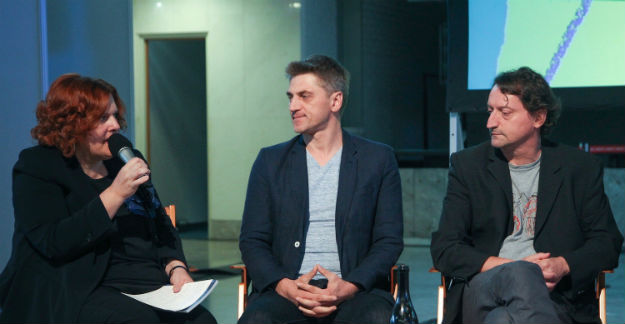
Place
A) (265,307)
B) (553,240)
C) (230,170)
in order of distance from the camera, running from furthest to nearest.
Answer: (230,170), (553,240), (265,307)

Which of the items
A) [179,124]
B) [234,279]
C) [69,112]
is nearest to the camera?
[69,112]

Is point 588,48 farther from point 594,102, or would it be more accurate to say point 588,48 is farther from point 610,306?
point 610,306

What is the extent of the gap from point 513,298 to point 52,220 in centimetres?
158

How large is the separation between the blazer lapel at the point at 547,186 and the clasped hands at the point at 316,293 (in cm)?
78

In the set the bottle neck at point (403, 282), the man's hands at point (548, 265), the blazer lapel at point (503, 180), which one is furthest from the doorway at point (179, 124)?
the bottle neck at point (403, 282)

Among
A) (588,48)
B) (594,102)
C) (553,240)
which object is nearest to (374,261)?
(553,240)

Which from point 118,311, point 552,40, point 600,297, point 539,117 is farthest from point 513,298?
point 552,40

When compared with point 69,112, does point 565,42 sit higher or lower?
higher

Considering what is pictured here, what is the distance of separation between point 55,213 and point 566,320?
1.78m

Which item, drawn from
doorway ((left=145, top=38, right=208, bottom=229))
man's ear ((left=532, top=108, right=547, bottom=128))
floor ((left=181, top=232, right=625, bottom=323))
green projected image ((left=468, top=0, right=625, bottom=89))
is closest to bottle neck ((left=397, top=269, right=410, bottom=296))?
man's ear ((left=532, top=108, right=547, bottom=128))

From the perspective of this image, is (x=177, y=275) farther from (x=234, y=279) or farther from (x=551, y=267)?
(x=234, y=279)

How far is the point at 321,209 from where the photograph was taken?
294 cm

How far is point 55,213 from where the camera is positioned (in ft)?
8.43

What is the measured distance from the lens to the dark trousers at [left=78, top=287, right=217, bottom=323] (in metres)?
2.52
